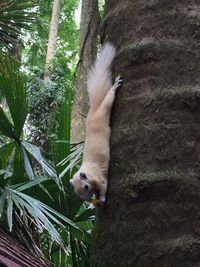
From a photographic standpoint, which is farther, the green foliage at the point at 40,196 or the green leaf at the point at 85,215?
the green leaf at the point at 85,215

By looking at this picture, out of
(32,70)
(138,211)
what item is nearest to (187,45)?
(138,211)

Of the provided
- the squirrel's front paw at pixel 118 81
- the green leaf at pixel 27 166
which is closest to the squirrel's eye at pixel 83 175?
the squirrel's front paw at pixel 118 81

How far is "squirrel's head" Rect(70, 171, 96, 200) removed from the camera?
189 centimetres

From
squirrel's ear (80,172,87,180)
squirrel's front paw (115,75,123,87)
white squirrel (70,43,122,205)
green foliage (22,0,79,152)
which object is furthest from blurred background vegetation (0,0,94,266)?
green foliage (22,0,79,152)

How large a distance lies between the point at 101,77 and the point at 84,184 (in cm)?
49

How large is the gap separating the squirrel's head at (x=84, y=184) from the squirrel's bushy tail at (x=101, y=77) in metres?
0.26

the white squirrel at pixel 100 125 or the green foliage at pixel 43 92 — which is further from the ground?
the green foliage at pixel 43 92

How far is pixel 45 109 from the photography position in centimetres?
884

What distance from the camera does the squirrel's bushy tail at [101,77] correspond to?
1600 millimetres

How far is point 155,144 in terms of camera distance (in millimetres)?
1328

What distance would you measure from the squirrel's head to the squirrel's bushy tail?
26 cm

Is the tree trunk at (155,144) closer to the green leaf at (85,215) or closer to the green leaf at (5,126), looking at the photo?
the green leaf at (85,215)

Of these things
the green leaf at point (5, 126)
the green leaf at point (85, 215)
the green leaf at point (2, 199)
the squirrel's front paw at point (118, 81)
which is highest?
the squirrel's front paw at point (118, 81)

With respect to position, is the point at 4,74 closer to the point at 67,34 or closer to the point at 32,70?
the point at 32,70
